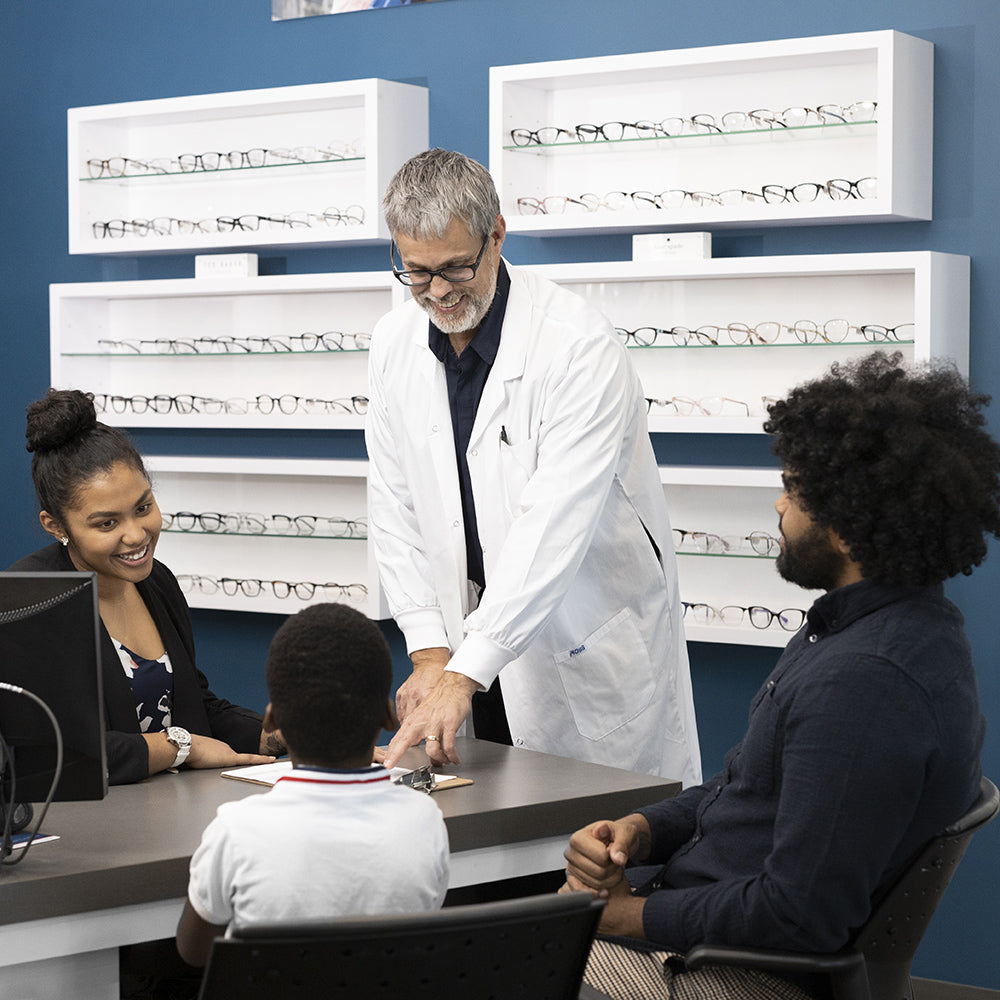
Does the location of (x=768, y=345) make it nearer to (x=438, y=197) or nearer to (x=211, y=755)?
(x=438, y=197)

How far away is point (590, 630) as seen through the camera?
2.68 metres

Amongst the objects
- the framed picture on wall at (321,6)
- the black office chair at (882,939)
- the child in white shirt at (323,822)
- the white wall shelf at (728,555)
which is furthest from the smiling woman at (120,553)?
the framed picture on wall at (321,6)

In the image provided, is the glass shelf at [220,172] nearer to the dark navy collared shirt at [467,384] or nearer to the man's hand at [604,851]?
the dark navy collared shirt at [467,384]

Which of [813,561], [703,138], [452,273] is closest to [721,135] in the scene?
[703,138]

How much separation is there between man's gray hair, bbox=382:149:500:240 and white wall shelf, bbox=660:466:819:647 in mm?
1226

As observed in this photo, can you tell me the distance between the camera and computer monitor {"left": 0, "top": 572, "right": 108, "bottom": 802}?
179 centimetres

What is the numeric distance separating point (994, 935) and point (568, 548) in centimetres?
173

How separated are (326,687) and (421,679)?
890 mm

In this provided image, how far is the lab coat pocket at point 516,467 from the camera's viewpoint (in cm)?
264

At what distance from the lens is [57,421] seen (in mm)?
2451

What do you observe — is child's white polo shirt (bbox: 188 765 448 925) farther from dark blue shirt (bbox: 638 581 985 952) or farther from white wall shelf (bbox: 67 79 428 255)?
white wall shelf (bbox: 67 79 428 255)

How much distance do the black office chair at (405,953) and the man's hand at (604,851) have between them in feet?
1.54

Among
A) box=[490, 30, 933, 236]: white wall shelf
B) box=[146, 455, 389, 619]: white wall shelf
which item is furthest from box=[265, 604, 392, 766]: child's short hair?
box=[146, 455, 389, 619]: white wall shelf

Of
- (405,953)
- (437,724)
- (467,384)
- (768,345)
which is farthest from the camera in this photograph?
(768,345)
